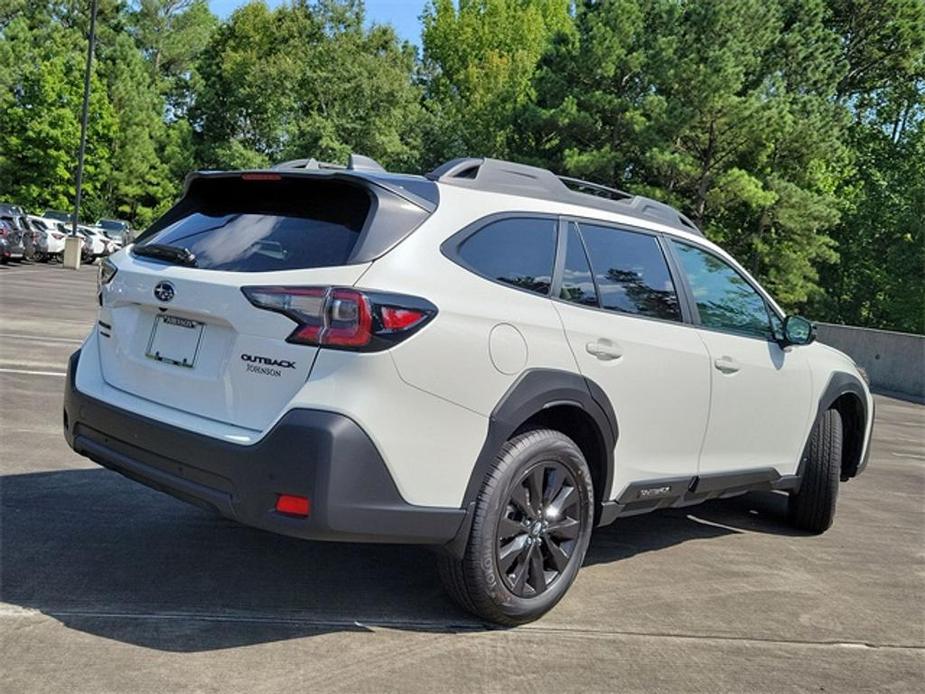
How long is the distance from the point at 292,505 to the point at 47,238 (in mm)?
32813

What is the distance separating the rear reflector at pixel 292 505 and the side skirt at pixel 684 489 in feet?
5.19

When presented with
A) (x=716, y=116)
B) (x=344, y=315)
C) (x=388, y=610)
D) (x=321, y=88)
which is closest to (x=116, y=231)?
(x=321, y=88)

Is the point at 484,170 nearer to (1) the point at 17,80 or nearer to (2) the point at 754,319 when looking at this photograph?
(2) the point at 754,319

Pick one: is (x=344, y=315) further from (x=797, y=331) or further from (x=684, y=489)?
(x=797, y=331)

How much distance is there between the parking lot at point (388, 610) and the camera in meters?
3.36

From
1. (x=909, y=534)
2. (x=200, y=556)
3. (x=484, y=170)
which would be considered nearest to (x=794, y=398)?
(x=909, y=534)

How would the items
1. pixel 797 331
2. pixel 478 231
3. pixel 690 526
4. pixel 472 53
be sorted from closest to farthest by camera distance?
pixel 478 231 → pixel 797 331 → pixel 690 526 → pixel 472 53

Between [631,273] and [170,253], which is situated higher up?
[631,273]

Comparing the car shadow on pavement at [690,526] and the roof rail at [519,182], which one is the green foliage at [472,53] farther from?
the roof rail at [519,182]

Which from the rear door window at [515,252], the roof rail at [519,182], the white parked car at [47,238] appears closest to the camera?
the rear door window at [515,252]

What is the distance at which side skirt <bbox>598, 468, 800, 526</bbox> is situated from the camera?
4.34 m

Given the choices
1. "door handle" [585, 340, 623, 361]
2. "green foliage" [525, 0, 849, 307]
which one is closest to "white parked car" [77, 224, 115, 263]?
"green foliage" [525, 0, 849, 307]

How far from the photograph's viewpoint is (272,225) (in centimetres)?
371

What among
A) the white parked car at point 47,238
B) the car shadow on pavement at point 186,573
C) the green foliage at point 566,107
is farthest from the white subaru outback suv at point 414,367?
the white parked car at point 47,238
